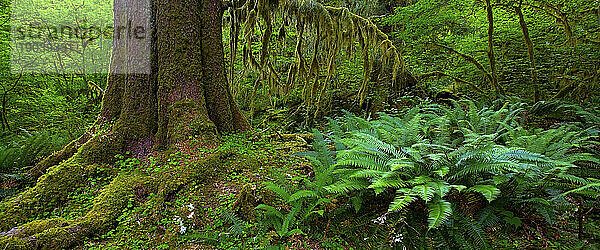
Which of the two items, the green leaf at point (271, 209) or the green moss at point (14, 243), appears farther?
the green leaf at point (271, 209)

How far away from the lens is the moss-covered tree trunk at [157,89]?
352 centimetres

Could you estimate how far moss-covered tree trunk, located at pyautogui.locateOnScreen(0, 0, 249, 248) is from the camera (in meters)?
3.52

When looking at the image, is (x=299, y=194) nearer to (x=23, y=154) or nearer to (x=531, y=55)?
(x=23, y=154)

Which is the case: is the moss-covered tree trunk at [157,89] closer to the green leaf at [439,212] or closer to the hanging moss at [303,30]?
the hanging moss at [303,30]

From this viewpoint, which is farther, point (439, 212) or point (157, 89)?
point (157, 89)

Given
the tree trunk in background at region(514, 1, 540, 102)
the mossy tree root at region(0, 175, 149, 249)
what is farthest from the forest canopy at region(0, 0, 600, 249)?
the tree trunk in background at region(514, 1, 540, 102)

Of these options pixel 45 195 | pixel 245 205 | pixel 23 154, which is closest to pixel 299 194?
pixel 245 205

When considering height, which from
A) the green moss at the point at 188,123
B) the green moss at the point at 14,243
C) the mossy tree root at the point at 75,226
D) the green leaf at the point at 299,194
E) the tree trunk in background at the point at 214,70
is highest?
the tree trunk in background at the point at 214,70

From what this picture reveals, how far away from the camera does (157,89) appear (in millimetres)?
3719

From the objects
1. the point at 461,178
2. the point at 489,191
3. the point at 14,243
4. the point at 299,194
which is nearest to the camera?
the point at 489,191

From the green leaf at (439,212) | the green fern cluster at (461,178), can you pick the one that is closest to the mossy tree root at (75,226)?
the green fern cluster at (461,178)

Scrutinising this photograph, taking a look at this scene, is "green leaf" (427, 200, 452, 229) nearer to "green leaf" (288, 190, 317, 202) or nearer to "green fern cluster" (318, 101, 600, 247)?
"green fern cluster" (318, 101, 600, 247)

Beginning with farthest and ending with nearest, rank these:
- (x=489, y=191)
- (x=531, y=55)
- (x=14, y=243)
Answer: (x=531, y=55) → (x=14, y=243) → (x=489, y=191)

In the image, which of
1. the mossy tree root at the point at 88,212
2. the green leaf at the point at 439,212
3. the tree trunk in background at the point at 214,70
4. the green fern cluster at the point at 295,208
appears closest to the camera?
the green leaf at the point at 439,212
